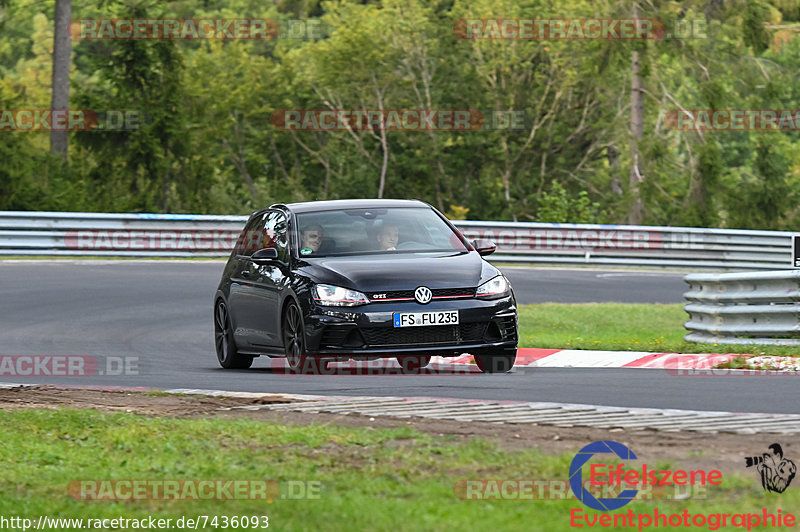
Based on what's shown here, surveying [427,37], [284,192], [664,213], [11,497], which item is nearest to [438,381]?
[11,497]

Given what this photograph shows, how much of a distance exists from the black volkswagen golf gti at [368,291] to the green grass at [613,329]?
2.74 meters

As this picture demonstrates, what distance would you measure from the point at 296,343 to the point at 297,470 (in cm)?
532

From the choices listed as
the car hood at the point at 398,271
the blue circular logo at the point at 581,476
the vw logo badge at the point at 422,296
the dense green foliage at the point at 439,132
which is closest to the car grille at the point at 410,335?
the vw logo badge at the point at 422,296

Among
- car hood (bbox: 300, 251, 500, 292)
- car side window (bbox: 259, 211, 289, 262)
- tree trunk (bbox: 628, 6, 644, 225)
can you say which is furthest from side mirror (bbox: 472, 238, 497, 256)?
tree trunk (bbox: 628, 6, 644, 225)

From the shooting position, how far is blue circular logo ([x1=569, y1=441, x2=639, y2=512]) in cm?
596

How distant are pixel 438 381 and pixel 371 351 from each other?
862 mm

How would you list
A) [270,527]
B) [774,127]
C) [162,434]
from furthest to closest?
[774,127], [162,434], [270,527]

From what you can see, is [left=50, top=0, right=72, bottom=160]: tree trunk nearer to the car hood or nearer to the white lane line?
the white lane line

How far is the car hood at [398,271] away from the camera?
1197 cm

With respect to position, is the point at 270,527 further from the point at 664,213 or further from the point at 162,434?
the point at 664,213

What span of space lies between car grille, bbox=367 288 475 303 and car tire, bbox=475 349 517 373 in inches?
28.3

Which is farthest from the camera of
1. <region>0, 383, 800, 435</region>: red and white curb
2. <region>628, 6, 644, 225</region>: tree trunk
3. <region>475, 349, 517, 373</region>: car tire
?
<region>628, 6, 644, 225</region>: tree trunk

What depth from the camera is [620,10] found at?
129ft

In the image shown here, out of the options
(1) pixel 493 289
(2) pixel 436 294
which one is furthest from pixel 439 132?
(2) pixel 436 294
